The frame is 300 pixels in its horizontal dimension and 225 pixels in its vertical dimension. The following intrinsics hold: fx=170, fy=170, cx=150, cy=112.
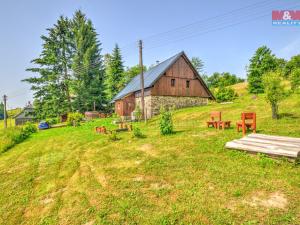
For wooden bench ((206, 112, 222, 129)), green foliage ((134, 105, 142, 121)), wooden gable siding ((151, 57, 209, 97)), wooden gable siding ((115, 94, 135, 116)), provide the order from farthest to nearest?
wooden gable siding ((115, 94, 135, 116)) → wooden gable siding ((151, 57, 209, 97)) → green foliage ((134, 105, 142, 121)) → wooden bench ((206, 112, 222, 129))

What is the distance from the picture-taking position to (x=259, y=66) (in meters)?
41.5

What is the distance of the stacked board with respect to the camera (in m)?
4.79

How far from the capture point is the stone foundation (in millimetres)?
21938

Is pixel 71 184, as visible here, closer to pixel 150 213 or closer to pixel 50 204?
pixel 50 204

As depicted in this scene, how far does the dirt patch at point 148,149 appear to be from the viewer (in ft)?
→ 22.9

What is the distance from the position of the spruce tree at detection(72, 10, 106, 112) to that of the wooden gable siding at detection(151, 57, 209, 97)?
15246 mm

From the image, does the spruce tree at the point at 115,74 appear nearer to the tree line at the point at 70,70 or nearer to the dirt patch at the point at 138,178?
the tree line at the point at 70,70

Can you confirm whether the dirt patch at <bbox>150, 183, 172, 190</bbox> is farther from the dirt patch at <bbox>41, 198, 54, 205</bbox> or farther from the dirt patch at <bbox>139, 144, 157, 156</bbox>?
the dirt patch at <bbox>41, 198, 54, 205</bbox>

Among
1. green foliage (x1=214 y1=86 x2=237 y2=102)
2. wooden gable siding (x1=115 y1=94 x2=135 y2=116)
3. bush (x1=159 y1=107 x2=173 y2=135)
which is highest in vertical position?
green foliage (x1=214 y1=86 x2=237 y2=102)

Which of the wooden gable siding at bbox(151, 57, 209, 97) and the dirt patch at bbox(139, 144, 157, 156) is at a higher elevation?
the wooden gable siding at bbox(151, 57, 209, 97)

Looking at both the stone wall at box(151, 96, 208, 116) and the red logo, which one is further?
the stone wall at box(151, 96, 208, 116)

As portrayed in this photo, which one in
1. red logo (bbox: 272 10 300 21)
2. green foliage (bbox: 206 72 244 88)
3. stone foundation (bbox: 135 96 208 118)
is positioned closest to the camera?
red logo (bbox: 272 10 300 21)

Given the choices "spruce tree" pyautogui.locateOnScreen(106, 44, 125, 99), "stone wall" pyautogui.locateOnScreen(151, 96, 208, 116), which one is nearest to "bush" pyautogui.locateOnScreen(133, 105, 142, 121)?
"stone wall" pyautogui.locateOnScreen(151, 96, 208, 116)

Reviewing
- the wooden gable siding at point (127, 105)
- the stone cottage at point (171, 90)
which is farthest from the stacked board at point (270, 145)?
the wooden gable siding at point (127, 105)
